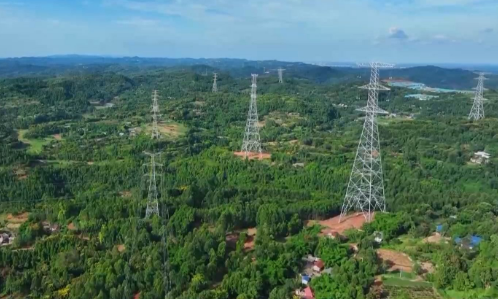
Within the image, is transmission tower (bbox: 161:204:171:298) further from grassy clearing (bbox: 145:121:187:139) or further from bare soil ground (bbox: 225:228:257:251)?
grassy clearing (bbox: 145:121:187:139)

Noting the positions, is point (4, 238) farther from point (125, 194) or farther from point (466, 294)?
point (466, 294)

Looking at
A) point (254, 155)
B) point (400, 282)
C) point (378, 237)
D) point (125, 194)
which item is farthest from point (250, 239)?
point (254, 155)

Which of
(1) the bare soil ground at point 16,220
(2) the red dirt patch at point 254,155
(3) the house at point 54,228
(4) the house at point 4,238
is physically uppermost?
(2) the red dirt patch at point 254,155

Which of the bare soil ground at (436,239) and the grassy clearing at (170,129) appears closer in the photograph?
the bare soil ground at (436,239)

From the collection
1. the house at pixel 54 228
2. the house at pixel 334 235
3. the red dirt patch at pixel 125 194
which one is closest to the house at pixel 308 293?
the house at pixel 334 235

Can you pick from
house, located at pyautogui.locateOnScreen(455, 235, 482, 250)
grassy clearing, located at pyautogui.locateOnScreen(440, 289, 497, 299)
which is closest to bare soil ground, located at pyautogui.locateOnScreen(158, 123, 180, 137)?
house, located at pyautogui.locateOnScreen(455, 235, 482, 250)

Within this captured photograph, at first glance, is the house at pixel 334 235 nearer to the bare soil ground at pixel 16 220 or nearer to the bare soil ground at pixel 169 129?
the bare soil ground at pixel 16 220

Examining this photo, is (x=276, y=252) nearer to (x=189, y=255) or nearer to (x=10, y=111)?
(x=189, y=255)
